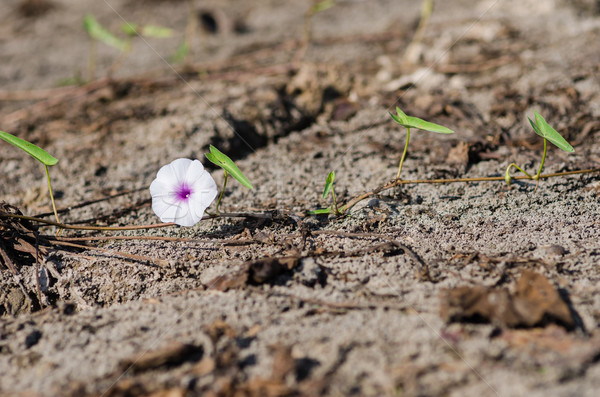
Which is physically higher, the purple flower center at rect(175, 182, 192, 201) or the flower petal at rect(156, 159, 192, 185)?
the flower petal at rect(156, 159, 192, 185)

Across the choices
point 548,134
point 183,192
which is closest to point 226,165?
point 183,192

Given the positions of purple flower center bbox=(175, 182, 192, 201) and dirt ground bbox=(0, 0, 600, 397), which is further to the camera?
purple flower center bbox=(175, 182, 192, 201)

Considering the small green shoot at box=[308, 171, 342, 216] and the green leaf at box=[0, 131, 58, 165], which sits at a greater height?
the green leaf at box=[0, 131, 58, 165]

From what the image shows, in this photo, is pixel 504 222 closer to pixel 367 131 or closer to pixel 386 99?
pixel 367 131

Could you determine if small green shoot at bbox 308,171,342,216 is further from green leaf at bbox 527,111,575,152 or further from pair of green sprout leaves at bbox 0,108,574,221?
green leaf at bbox 527,111,575,152

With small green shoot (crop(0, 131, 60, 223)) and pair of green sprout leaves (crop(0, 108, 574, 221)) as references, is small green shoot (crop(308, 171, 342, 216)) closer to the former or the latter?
pair of green sprout leaves (crop(0, 108, 574, 221))

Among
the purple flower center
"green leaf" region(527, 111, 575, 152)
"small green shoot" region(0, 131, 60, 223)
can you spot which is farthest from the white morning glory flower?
"green leaf" region(527, 111, 575, 152)

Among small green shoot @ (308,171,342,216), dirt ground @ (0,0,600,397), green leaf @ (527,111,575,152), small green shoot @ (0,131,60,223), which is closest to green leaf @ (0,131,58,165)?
small green shoot @ (0,131,60,223)
